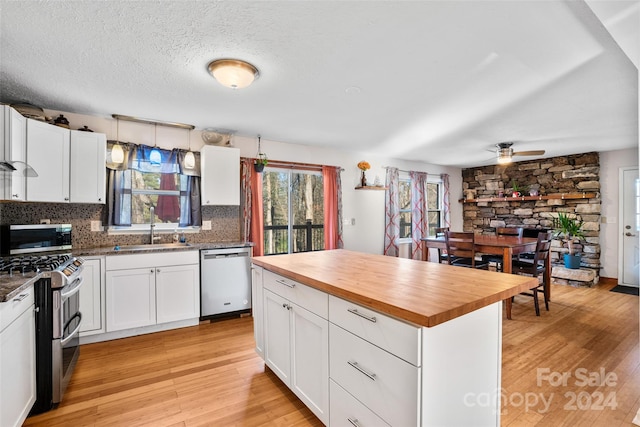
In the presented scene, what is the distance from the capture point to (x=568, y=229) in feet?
17.4

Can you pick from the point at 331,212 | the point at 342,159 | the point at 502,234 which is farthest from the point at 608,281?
the point at 342,159

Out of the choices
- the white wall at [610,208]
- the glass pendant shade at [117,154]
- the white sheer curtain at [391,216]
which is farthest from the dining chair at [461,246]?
the glass pendant shade at [117,154]

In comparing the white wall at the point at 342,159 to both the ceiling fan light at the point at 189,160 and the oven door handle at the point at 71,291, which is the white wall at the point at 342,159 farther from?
the oven door handle at the point at 71,291

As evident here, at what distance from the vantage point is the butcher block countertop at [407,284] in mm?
1199

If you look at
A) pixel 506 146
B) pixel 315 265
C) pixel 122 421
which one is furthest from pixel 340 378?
pixel 506 146

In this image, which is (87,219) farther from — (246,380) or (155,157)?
(246,380)

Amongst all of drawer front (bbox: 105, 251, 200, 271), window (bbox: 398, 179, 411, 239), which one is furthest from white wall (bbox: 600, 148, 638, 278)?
drawer front (bbox: 105, 251, 200, 271)

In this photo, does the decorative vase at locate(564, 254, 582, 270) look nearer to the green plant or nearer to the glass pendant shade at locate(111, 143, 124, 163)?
the green plant

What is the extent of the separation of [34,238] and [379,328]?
10.5 ft

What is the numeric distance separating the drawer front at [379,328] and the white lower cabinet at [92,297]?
8.37 ft

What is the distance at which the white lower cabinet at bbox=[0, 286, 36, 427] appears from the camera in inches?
59.4

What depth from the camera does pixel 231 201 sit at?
3.87m

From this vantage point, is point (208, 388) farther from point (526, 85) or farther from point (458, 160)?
point (458, 160)

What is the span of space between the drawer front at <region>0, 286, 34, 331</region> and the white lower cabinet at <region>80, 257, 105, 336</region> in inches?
42.4
